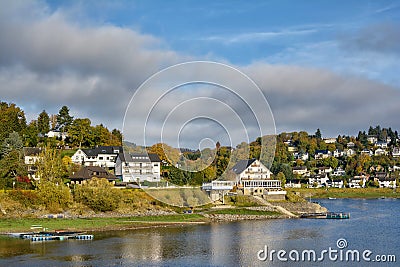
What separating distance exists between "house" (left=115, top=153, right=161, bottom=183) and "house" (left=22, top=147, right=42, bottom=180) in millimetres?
9575

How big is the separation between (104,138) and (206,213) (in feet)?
94.7

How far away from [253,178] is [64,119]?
2991cm

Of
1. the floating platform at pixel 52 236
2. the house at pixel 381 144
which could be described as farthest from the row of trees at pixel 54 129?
the house at pixel 381 144

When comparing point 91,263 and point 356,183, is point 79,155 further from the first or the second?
point 356,183

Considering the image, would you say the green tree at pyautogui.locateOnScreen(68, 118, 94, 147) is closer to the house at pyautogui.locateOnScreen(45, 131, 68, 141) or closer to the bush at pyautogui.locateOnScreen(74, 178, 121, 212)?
the house at pyautogui.locateOnScreen(45, 131, 68, 141)

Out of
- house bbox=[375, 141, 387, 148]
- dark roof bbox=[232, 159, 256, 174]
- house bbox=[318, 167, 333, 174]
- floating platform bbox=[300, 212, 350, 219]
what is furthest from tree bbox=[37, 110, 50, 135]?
house bbox=[375, 141, 387, 148]

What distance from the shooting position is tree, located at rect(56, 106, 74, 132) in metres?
76.8

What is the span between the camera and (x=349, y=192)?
94688 mm

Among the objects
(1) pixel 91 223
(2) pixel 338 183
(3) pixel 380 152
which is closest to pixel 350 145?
(3) pixel 380 152

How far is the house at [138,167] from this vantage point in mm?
61812

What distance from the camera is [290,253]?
32188 millimetres

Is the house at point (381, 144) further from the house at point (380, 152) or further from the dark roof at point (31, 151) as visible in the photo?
the dark roof at point (31, 151)

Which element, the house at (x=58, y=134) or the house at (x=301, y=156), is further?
the house at (x=301, y=156)

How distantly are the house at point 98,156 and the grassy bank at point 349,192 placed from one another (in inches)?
1346
